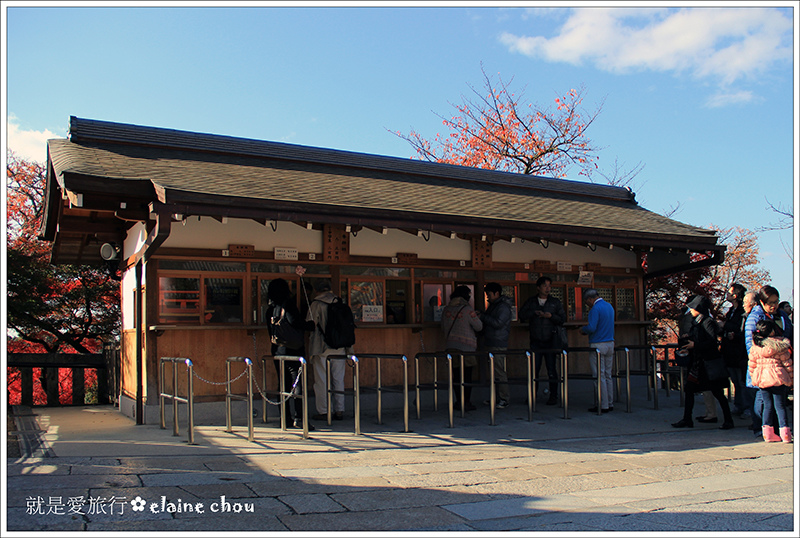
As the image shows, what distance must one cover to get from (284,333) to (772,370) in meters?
6.02

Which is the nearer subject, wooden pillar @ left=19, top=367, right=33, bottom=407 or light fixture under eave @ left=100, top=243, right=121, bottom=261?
light fixture under eave @ left=100, top=243, right=121, bottom=261

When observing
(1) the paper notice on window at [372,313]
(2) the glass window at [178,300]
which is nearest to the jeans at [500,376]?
(1) the paper notice on window at [372,313]

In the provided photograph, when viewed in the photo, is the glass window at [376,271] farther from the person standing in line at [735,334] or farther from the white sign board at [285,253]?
the person standing in line at [735,334]

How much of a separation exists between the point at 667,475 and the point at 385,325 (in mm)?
5119

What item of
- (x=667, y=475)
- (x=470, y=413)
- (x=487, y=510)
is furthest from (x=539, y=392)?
(x=487, y=510)

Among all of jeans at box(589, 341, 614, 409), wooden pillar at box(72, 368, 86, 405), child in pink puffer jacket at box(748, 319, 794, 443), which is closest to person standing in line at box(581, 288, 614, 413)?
jeans at box(589, 341, 614, 409)

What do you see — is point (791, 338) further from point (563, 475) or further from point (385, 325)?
point (385, 325)

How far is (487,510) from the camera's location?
5.12 m

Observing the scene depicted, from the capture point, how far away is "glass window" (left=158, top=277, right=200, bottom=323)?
9.23 meters

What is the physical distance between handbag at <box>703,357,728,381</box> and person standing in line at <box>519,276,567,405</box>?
2407 millimetres

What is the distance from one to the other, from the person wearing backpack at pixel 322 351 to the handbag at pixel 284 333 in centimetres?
32

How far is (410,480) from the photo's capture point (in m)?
6.02

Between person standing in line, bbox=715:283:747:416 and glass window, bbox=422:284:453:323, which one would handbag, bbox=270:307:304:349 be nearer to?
glass window, bbox=422:284:453:323

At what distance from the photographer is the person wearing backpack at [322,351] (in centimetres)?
928
